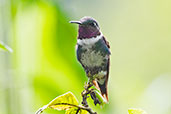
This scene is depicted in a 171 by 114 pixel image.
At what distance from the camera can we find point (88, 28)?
227cm

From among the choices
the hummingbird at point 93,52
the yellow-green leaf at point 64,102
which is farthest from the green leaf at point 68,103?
the hummingbird at point 93,52

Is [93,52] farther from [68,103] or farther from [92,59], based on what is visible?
[68,103]

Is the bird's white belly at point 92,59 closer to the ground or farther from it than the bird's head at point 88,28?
closer to the ground

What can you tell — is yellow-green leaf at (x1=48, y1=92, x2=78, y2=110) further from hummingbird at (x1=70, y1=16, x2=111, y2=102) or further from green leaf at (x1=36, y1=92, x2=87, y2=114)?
hummingbird at (x1=70, y1=16, x2=111, y2=102)

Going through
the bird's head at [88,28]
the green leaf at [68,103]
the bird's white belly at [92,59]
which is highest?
the bird's head at [88,28]

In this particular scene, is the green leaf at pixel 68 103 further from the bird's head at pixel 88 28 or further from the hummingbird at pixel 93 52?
the bird's head at pixel 88 28

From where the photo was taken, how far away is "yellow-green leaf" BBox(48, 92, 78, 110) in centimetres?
173

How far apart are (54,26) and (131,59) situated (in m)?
10.1

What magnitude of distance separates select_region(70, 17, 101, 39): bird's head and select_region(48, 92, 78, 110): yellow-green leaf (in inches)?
22.0

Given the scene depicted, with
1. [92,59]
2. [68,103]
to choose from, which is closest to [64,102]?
[68,103]

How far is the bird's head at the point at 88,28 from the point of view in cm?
223

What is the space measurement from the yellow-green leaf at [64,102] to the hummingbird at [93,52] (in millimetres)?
323

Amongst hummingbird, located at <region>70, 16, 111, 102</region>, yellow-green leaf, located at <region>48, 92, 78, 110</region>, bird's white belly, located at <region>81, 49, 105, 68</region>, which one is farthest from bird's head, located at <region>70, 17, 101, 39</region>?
yellow-green leaf, located at <region>48, 92, 78, 110</region>

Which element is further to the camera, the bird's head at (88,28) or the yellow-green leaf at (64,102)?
the bird's head at (88,28)
